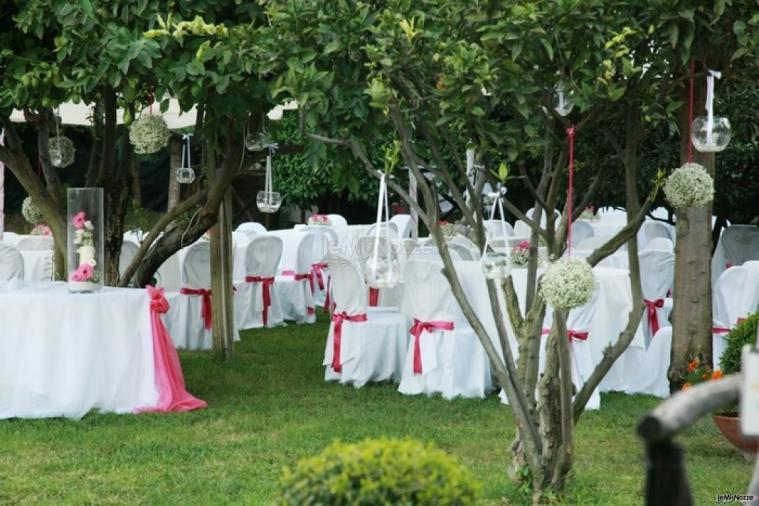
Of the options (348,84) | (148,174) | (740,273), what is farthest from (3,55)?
(148,174)

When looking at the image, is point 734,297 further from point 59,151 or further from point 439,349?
point 59,151

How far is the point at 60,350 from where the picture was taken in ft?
26.8

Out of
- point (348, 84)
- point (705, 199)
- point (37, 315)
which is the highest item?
point (348, 84)

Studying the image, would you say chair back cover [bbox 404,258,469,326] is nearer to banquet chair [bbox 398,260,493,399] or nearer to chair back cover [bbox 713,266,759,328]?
banquet chair [bbox 398,260,493,399]

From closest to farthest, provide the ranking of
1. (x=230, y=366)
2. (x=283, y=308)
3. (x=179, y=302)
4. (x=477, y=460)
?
1. (x=477, y=460)
2. (x=230, y=366)
3. (x=179, y=302)
4. (x=283, y=308)

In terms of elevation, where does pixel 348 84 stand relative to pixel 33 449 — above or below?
above

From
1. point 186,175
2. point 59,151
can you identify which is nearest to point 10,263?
point 186,175

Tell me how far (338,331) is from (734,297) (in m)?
2.91

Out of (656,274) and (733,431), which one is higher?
(656,274)

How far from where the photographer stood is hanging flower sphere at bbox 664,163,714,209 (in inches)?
221

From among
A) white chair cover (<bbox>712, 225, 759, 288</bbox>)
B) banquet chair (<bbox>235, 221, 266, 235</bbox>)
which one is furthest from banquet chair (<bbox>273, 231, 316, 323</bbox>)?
white chair cover (<bbox>712, 225, 759, 288</bbox>)

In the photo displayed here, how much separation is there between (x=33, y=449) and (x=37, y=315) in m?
1.07

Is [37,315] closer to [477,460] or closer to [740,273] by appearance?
[477,460]

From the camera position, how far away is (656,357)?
940 cm
